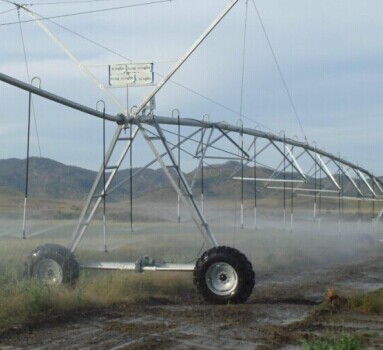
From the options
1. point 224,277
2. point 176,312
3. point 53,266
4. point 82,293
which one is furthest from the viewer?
point 53,266

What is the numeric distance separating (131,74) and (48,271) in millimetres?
4378

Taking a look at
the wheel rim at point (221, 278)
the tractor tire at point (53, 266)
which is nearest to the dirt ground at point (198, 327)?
the wheel rim at point (221, 278)

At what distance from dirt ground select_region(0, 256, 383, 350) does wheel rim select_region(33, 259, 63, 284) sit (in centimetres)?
214

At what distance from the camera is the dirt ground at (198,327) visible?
12.3 meters

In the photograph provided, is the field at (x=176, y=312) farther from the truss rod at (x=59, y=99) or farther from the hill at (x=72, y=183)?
the hill at (x=72, y=183)

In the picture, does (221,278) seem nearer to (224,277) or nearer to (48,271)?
(224,277)

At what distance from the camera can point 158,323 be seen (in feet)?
46.9

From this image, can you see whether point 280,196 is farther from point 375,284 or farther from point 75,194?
point 375,284

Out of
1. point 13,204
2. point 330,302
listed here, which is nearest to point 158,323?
point 330,302

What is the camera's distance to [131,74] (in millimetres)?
19219

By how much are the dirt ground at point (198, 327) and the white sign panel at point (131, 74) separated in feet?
14.9

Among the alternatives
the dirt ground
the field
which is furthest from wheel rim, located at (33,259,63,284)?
the dirt ground

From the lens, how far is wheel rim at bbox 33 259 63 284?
1839 centimetres

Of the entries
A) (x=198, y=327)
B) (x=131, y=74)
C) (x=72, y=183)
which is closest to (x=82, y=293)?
(x=198, y=327)
